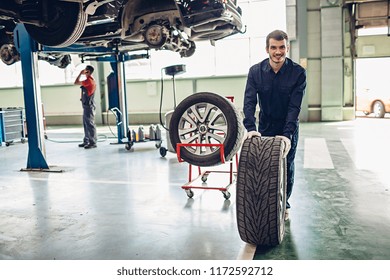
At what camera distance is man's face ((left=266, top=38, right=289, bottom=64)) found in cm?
238

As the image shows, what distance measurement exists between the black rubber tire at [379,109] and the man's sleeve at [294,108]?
936cm

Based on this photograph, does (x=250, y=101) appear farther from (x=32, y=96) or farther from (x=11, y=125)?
(x=11, y=125)

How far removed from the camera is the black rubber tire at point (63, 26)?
11.1 ft

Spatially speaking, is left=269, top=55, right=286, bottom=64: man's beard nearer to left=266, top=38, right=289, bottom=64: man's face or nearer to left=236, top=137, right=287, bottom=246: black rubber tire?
left=266, top=38, right=289, bottom=64: man's face

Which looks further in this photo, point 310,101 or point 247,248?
Result: point 310,101

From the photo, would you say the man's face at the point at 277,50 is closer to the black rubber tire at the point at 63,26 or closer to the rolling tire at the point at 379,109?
the black rubber tire at the point at 63,26

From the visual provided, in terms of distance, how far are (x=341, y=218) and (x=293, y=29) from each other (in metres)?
8.26

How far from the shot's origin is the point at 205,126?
146 inches

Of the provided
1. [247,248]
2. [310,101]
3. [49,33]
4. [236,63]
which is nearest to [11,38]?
[49,33]

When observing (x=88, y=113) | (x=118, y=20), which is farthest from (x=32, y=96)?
(x=88, y=113)

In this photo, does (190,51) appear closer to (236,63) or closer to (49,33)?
(49,33)

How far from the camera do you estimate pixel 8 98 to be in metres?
13.1

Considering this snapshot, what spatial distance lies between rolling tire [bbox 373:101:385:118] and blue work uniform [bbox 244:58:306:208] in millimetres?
9268

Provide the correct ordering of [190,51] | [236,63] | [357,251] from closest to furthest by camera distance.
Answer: [357,251]
[190,51]
[236,63]
